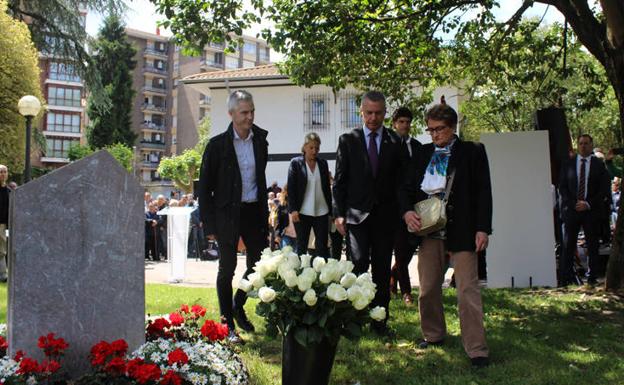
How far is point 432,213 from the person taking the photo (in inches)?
187

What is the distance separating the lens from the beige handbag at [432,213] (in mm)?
4729

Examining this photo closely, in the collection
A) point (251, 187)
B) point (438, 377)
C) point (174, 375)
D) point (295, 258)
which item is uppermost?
point (251, 187)

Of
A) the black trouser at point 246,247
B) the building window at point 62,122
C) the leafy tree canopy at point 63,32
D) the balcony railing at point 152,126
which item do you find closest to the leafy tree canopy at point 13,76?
the leafy tree canopy at point 63,32

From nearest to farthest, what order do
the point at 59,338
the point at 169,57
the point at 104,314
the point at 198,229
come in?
the point at 59,338, the point at 104,314, the point at 198,229, the point at 169,57

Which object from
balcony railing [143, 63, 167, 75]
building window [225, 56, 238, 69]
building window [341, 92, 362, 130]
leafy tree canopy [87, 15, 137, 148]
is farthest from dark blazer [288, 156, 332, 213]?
balcony railing [143, 63, 167, 75]

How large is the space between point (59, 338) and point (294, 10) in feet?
22.0

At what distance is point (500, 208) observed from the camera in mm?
9117

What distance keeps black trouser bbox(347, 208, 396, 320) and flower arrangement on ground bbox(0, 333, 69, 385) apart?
273 cm

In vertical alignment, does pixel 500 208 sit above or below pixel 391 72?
below

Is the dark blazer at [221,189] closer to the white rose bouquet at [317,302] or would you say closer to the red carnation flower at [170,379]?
the white rose bouquet at [317,302]

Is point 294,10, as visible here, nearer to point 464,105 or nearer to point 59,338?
point 59,338

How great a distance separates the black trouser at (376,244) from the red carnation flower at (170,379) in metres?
2.47

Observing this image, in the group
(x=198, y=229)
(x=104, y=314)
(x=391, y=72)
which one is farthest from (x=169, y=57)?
(x=104, y=314)

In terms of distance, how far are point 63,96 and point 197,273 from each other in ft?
231
